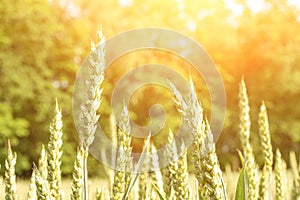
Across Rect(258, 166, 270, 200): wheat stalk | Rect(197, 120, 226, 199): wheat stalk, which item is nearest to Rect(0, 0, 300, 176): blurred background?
Rect(258, 166, 270, 200): wheat stalk

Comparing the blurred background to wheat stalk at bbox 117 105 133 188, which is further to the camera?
the blurred background

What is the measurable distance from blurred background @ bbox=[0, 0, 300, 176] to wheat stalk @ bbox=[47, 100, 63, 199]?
17950mm

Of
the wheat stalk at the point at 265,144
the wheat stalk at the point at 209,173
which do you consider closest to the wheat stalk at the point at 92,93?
the wheat stalk at the point at 209,173

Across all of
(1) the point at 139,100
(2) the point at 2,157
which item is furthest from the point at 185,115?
(1) the point at 139,100

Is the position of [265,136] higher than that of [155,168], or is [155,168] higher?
[265,136]

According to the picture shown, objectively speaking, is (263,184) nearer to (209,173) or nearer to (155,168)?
(155,168)

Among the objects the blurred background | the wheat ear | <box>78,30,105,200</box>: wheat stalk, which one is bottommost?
the wheat ear

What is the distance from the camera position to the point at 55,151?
122 cm

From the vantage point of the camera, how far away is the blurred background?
2091cm

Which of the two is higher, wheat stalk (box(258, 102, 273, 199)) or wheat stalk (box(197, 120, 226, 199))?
wheat stalk (box(258, 102, 273, 199))

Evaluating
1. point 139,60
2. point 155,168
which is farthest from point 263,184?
point 139,60

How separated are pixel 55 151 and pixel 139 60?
2211 cm

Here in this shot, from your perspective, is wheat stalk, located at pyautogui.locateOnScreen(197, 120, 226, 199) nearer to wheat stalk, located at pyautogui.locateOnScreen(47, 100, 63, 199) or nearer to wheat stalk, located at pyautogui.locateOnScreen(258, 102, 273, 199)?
wheat stalk, located at pyautogui.locateOnScreen(47, 100, 63, 199)

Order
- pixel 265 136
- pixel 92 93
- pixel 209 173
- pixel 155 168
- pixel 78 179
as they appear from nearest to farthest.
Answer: pixel 209 173 < pixel 92 93 < pixel 78 179 < pixel 155 168 < pixel 265 136
